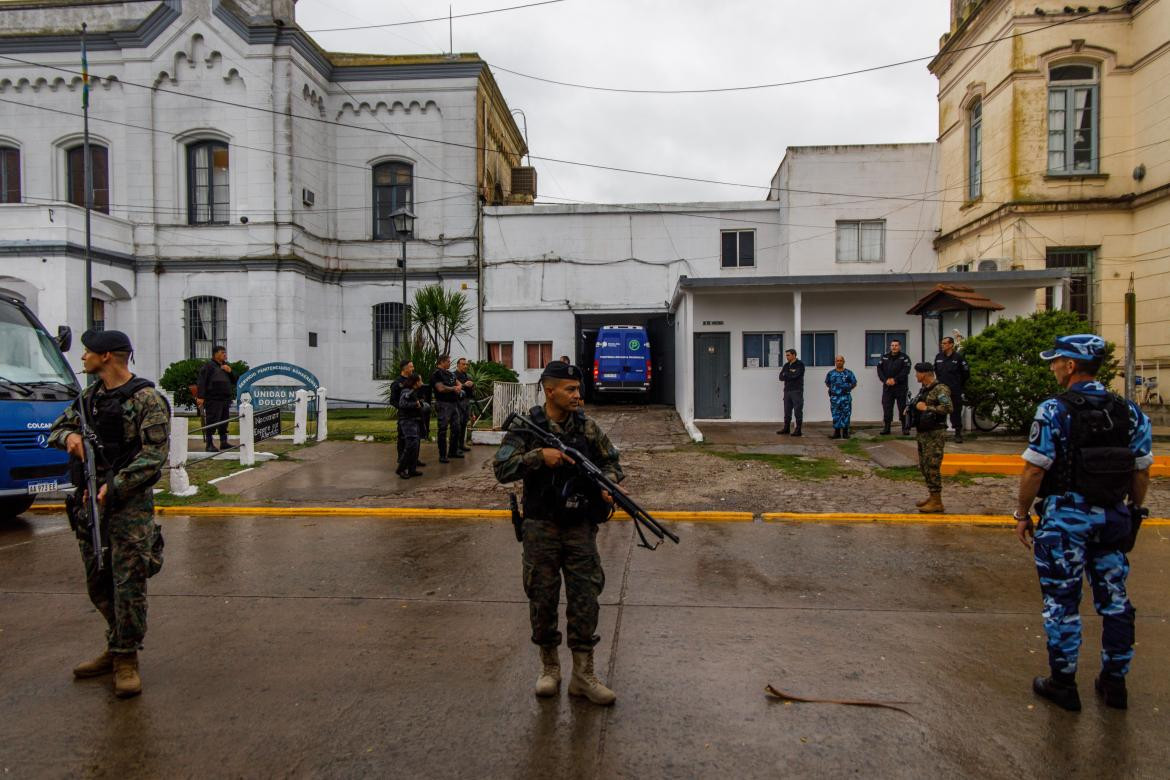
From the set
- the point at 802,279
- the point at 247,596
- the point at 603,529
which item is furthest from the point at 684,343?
the point at 247,596

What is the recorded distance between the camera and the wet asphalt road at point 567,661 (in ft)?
11.3

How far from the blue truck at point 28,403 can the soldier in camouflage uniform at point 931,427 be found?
8636 millimetres

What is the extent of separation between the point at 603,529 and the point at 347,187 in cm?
2025

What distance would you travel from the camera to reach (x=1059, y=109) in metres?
19.3

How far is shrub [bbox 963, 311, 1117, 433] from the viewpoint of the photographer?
1295cm

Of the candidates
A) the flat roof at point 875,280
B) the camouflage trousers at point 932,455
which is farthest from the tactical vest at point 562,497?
the flat roof at point 875,280

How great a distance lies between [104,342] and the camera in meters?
4.24

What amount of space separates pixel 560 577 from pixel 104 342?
9.21 feet

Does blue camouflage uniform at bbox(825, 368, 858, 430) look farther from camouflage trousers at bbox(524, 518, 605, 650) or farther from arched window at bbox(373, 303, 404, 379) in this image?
arched window at bbox(373, 303, 404, 379)

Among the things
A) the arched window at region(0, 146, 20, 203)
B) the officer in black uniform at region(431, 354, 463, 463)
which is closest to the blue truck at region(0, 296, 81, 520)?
the officer in black uniform at region(431, 354, 463, 463)

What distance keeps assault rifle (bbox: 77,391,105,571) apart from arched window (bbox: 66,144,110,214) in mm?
22741

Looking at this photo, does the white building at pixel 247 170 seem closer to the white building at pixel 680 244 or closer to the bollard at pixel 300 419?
the white building at pixel 680 244

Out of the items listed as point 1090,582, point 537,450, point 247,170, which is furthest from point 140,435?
point 247,170

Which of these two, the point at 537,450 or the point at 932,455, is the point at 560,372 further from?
the point at 932,455
